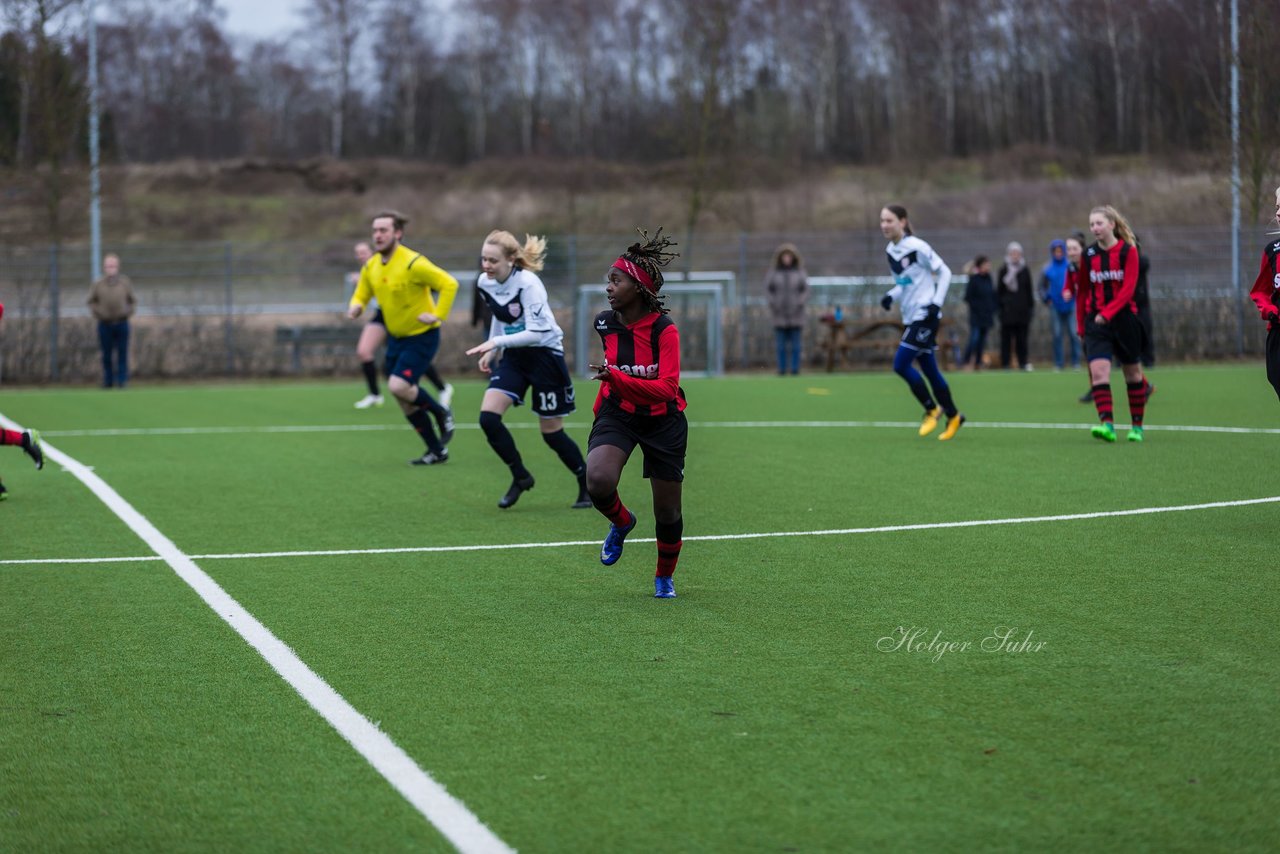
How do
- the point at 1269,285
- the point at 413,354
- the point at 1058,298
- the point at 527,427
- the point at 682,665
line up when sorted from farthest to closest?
the point at 1058,298 < the point at 527,427 < the point at 413,354 < the point at 1269,285 < the point at 682,665

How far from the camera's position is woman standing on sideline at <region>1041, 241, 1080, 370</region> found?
26375 millimetres

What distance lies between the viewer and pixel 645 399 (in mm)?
7242

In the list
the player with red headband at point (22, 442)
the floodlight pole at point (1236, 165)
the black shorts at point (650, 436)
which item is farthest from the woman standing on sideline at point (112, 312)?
the floodlight pole at point (1236, 165)

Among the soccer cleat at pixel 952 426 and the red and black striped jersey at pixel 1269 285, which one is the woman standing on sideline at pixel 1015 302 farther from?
the red and black striped jersey at pixel 1269 285

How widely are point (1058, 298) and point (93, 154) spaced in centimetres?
1809

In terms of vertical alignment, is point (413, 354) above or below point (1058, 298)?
below

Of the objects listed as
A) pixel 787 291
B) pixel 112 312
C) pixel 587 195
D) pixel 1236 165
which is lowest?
pixel 112 312

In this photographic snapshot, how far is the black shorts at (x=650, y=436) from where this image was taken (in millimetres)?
7328

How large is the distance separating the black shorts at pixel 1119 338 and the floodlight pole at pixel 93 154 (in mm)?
21132

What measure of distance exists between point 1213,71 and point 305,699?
29477mm

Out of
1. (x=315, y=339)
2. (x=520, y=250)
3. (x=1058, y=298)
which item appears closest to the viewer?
(x=520, y=250)

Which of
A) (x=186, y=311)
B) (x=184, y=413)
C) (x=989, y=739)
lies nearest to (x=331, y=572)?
(x=989, y=739)

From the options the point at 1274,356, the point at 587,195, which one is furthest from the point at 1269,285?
the point at 587,195

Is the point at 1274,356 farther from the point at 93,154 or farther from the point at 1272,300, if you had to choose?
the point at 93,154
